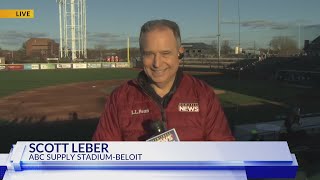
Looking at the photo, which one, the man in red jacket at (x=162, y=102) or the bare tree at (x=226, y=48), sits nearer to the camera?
the man in red jacket at (x=162, y=102)

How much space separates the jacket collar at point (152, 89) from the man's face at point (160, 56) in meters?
0.04

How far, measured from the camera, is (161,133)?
1619 millimetres

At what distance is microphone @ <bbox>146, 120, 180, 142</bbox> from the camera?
152 centimetres

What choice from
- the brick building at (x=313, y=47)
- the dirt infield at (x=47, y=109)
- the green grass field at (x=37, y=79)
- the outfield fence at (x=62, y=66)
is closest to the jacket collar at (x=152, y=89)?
the dirt infield at (x=47, y=109)

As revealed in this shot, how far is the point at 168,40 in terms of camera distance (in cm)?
187

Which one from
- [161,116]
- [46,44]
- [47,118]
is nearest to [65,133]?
[47,118]

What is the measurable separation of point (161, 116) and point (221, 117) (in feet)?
1.02

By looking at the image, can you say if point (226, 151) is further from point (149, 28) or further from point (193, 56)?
point (193, 56)

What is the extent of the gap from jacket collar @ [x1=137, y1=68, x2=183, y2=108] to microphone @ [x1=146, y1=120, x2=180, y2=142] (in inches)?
8.1

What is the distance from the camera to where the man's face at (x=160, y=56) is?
1.86 metres

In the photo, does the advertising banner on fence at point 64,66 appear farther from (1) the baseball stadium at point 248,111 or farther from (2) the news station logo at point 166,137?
(2) the news station logo at point 166,137

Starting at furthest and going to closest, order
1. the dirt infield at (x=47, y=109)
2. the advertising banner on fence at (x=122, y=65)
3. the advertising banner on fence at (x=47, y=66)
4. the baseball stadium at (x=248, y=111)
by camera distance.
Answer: the advertising banner on fence at (x=122, y=65), the advertising banner on fence at (x=47, y=66), the dirt infield at (x=47, y=109), the baseball stadium at (x=248, y=111)

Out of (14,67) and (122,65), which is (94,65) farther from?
(14,67)

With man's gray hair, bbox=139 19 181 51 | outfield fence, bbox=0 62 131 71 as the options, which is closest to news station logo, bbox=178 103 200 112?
man's gray hair, bbox=139 19 181 51
